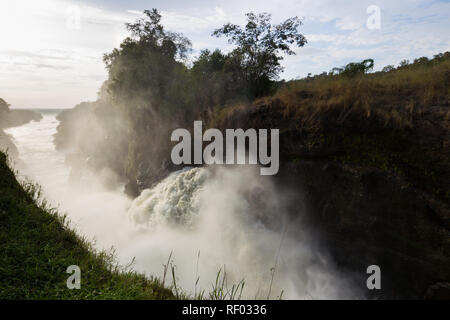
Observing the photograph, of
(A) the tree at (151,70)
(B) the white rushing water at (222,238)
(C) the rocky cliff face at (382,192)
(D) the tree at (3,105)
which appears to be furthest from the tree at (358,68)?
(D) the tree at (3,105)

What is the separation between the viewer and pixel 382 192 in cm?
653

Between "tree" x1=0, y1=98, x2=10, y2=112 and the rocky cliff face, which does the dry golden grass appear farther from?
"tree" x1=0, y1=98, x2=10, y2=112

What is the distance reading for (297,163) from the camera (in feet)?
25.8

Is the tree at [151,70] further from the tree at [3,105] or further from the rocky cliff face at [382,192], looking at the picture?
the rocky cliff face at [382,192]

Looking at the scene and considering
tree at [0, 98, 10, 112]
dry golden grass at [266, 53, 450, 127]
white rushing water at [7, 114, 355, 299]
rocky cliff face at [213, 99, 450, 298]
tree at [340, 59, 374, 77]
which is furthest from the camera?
tree at [0, 98, 10, 112]

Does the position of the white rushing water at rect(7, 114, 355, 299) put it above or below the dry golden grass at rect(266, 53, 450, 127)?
below

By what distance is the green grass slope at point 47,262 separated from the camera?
2920 millimetres

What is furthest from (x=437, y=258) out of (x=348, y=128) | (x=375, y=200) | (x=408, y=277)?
(x=348, y=128)

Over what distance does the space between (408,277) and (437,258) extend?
986mm

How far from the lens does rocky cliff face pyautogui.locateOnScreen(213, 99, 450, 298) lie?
6.05 meters

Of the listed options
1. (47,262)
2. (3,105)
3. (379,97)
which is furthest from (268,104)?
(3,105)

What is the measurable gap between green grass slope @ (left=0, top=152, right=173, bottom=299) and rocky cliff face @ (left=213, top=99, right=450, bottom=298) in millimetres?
6128

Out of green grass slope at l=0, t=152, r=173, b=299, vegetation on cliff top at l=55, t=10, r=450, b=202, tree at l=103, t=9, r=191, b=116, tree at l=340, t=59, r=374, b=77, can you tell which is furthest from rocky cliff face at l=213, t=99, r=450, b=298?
tree at l=103, t=9, r=191, b=116

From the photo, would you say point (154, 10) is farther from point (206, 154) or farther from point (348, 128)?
point (348, 128)
